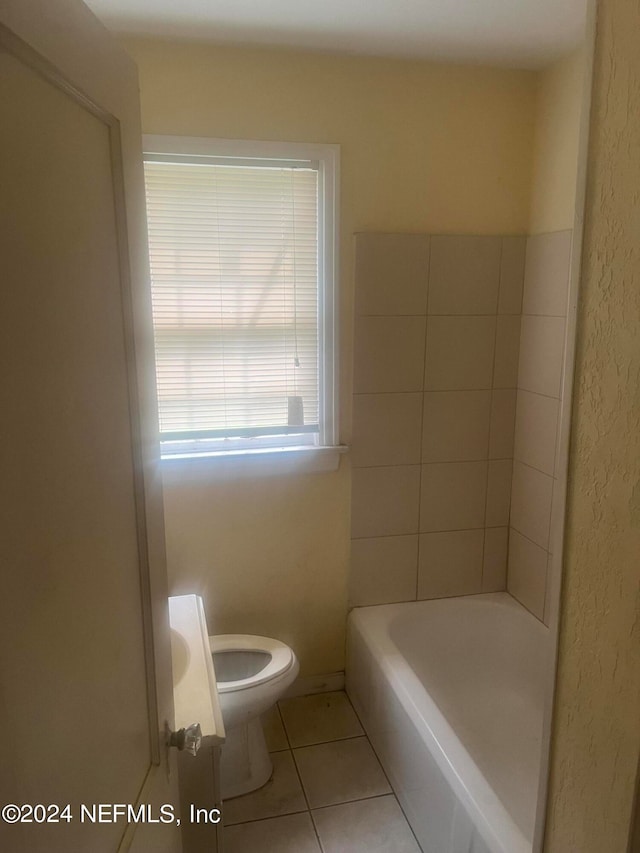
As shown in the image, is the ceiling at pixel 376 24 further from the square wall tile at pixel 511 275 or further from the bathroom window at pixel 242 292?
the square wall tile at pixel 511 275

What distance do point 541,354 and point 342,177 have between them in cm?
95

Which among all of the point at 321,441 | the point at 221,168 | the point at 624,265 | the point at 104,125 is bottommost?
the point at 321,441

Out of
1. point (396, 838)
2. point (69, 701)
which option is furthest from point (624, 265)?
point (396, 838)

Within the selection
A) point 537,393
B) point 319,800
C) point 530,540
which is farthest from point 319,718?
point 537,393

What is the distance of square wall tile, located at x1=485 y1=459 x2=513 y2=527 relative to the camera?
2531 mm

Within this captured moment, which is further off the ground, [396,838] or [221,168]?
[221,168]

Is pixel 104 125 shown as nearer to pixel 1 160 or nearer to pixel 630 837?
pixel 1 160

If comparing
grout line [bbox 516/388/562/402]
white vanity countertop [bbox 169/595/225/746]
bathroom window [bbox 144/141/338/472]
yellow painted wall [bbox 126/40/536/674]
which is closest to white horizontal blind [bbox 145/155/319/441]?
bathroom window [bbox 144/141/338/472]

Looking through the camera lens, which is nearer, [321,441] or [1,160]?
[1,160]

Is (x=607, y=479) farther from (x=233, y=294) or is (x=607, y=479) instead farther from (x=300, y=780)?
(x=300, y=780)

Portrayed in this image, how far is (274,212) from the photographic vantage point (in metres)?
2.19

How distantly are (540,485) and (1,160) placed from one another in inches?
84.9

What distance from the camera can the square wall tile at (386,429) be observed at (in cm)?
236

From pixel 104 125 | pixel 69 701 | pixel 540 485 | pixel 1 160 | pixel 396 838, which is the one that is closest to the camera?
pixel 1 160
